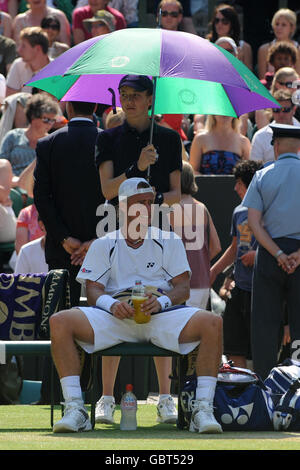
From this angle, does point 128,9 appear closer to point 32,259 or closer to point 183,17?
point 183,17

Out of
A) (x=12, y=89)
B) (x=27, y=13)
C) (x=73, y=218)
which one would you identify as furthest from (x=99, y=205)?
(x=27, y=13)

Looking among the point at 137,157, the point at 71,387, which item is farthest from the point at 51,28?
the point at 71,387

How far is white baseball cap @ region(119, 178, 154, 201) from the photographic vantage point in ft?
22.4

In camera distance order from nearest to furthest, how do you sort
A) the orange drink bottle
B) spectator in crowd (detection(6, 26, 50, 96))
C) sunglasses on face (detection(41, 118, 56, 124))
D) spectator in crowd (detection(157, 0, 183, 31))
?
the orange drink bottle, sunglasses on face (detection(41, 118, 56, 124)), spectator in crowd (detection(6, 26, 50, 96)), spectator in crowd (detection(157, 0, 183, 31))

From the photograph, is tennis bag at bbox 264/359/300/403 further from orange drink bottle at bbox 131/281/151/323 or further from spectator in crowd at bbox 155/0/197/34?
spectator in crowd at bbox 155/0/197/34

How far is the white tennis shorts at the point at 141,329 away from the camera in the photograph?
21.6 feet

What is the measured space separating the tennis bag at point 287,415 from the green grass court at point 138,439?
0.42ft

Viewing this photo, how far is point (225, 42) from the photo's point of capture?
11.4 m

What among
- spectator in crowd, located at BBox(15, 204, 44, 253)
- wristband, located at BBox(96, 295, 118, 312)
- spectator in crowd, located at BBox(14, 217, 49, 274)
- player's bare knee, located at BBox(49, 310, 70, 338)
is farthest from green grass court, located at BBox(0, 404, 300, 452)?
spectator in crowd, located at BBox(15, 204, 44, 253)

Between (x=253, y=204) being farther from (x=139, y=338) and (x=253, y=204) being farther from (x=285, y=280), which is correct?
(x=139, y=338)

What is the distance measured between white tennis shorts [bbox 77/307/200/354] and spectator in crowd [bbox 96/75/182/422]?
2.16 ft

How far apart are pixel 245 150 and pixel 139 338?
4.10m

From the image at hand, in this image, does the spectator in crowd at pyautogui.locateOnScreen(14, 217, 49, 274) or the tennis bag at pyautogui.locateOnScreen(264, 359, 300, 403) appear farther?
the spectator in crowd at pyautogui.locateOnScreen(14, 217, 49, 274)

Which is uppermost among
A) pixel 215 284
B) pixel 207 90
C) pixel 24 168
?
pixel 207 90
